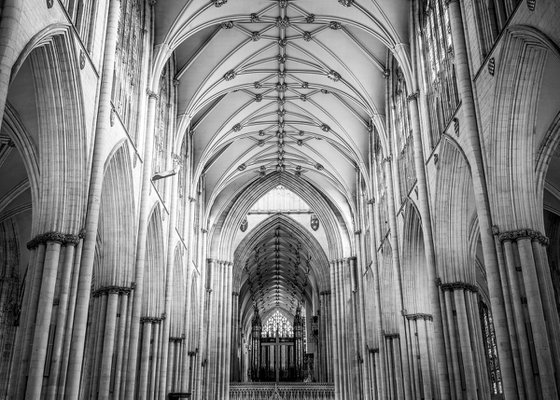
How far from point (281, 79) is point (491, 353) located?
17406 mm

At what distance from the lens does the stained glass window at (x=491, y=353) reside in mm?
29734

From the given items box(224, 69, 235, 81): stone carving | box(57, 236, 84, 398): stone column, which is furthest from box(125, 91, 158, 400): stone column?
box(224, 69, 235, 81): stone carving

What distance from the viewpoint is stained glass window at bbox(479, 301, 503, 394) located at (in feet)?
97.6

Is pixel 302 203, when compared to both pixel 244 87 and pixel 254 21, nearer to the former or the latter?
pixel 244 87

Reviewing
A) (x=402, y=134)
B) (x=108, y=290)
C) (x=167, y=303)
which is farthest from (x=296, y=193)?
(x=108, y=290)

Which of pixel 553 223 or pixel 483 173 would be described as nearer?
pixel 483 173

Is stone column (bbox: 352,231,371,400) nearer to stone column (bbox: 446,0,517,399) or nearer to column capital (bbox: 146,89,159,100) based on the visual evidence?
column capital (bbox: 146,89,159,100)

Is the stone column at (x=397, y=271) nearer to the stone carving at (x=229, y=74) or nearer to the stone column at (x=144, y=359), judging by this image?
the stone carving at (x=229, y=74)

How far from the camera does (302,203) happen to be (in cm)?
4100

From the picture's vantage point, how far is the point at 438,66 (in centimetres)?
1756

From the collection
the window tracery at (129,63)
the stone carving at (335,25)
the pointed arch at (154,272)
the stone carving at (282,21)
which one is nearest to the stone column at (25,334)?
the window tracery at (129,63)

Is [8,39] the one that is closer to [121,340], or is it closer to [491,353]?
[121,340]

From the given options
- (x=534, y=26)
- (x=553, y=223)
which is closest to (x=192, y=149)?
(x=553, y=223)

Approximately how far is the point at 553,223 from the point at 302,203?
20942mm
